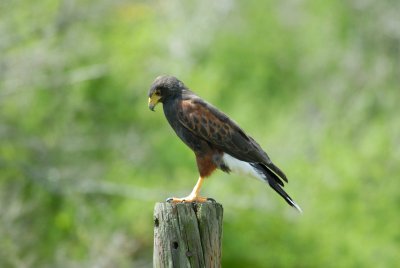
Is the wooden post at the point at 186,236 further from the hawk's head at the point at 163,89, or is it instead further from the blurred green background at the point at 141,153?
the blurred green background at the point at 141,153

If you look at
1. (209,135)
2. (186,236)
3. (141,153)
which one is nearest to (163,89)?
(209,135)

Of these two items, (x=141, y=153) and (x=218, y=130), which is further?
(x=141, y=153)

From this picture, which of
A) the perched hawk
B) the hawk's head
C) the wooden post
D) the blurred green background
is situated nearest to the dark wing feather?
the perched hawk

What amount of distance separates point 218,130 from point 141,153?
11025mm

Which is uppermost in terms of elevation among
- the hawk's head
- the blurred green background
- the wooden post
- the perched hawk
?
the blurred green background

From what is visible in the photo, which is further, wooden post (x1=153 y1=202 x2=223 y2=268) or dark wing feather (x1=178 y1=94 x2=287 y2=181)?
dark wing feather (x1=178 y1=94 x2=287 y2=181)

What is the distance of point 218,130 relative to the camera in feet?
27.3

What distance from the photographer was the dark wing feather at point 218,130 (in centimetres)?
828

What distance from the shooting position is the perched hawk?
8305 millimetres

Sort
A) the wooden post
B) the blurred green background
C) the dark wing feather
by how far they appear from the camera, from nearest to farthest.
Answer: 1. the wooden post
2. the dark wing feather
3. the blurred green background

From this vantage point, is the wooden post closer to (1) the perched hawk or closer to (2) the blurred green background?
(1) the perched hawk

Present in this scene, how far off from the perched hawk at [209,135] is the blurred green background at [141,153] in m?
6.51

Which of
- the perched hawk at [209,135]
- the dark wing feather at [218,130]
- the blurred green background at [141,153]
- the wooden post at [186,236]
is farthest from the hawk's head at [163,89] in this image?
the blurred green background at [141,153]

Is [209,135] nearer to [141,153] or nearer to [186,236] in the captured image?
[186,236]
